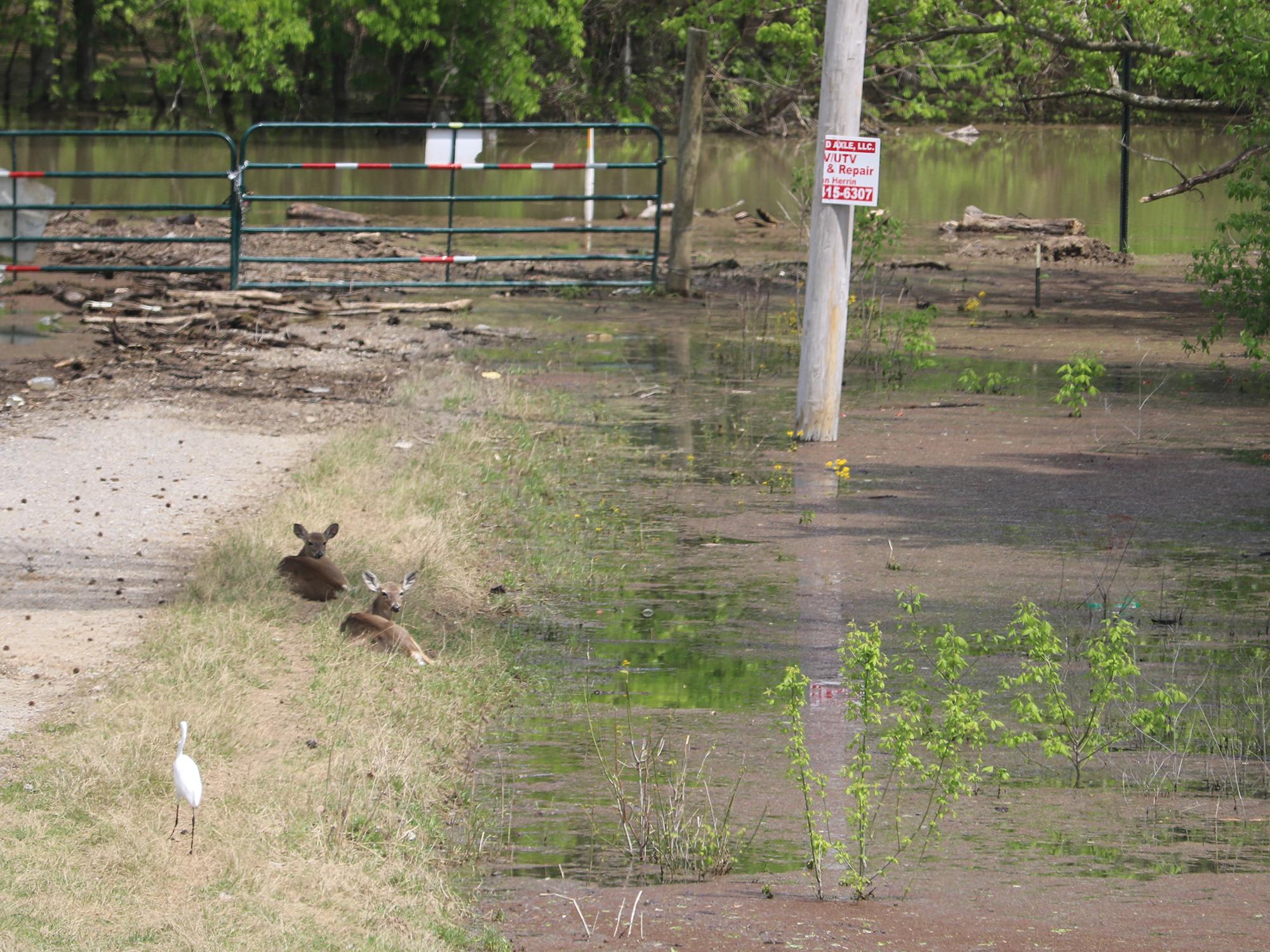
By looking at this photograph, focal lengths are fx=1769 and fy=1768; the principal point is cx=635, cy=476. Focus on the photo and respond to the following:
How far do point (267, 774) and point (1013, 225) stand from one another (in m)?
20.7

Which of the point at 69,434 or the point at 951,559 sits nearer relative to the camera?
the point at 951,559

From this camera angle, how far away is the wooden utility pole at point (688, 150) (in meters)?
18.1

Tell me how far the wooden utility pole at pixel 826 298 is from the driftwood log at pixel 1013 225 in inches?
527

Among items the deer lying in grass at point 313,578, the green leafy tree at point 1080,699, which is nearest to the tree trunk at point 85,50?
the deer lying in grass at point 313,578

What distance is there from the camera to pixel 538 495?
409 inches

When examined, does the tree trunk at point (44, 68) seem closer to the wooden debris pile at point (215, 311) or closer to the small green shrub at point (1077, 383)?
the wooden debris pile at point (215, 311)

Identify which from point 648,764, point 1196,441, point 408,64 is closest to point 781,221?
point 1196,441

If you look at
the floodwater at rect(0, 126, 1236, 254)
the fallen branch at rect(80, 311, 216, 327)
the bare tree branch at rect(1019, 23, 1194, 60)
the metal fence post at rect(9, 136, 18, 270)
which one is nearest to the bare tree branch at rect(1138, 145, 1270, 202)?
the bare tree branch at rect(1019, 23, 1194, 60)

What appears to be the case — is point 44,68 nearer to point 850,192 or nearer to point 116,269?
point 116,269

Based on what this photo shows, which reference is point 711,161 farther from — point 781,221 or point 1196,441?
point 1196,441

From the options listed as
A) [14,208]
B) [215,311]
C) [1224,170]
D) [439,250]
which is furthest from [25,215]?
[1224,170]

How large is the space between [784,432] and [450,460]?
273 centimetres

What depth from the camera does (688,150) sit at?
18297 millimetres

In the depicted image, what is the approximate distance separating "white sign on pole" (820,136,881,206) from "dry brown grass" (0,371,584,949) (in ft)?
13.8
